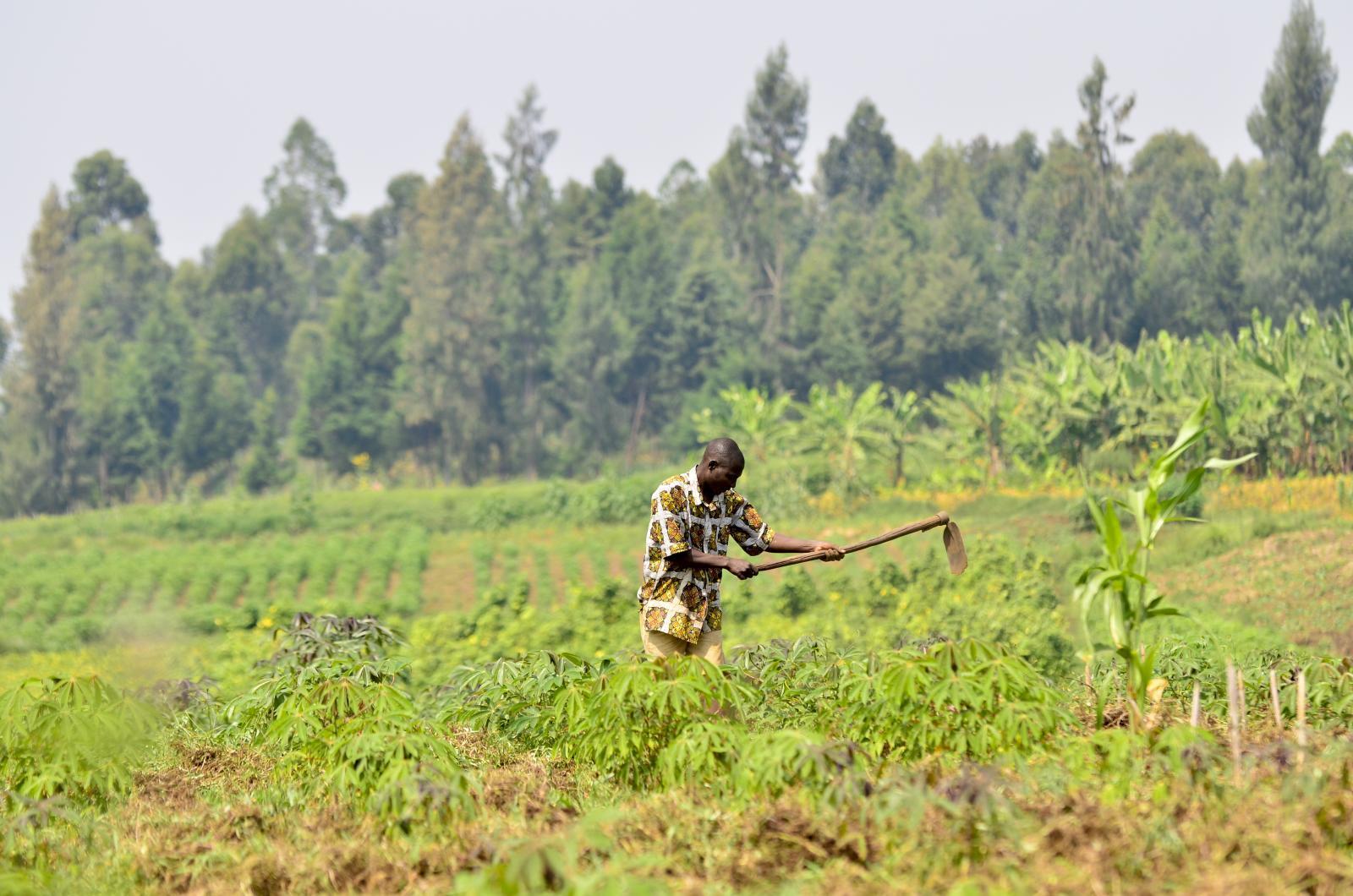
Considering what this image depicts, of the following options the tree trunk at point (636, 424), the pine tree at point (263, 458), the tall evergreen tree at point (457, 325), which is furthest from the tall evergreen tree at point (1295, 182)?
the pine tree at point (263, 458)

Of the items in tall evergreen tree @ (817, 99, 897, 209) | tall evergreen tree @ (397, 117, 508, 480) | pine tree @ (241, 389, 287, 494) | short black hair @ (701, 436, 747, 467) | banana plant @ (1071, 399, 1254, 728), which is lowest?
banana plant @ (1071, 399, 1254, 728)

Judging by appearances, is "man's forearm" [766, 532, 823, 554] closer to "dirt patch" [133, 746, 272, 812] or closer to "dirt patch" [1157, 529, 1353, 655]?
"dirt patch" [133, 746, 272, 812]

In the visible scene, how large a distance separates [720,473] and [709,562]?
31 cm

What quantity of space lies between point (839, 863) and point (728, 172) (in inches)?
1973

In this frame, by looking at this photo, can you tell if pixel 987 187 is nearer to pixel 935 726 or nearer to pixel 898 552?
pixel 898 552

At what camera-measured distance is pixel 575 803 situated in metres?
4.55

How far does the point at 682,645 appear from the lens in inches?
214

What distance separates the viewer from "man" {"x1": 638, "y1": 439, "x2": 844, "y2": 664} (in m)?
5.22

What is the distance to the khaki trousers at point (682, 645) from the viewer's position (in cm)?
539

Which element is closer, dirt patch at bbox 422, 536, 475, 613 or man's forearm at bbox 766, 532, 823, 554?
man's forearm at bbox 766, 532, 823, 554

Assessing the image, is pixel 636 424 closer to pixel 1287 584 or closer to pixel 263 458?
pixel 263 458

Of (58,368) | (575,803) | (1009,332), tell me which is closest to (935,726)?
(575,803)

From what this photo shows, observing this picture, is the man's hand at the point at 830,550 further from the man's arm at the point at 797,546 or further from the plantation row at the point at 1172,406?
the plantation row at the point at 1172,406

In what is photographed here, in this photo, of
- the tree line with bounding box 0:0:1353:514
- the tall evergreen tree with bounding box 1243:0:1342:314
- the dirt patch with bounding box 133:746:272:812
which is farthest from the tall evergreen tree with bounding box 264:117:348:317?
the dirt patch with bounding box 133:746:272:812
